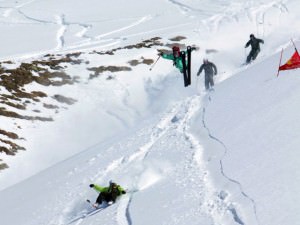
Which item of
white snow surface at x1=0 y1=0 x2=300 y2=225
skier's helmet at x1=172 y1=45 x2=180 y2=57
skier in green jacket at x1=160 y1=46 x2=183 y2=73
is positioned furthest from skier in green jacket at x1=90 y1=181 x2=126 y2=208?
skier's helmet at x1=172 y1=45 x2=180 y2=57

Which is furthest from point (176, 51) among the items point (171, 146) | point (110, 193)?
point (110, 193)

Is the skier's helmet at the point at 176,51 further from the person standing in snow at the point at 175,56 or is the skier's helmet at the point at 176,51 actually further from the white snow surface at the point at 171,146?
the white snow surface at the point at 171,146

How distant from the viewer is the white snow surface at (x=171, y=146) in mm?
10016

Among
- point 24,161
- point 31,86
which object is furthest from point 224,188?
point 31,86

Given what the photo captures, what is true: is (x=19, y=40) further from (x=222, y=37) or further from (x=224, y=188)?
(x=224, y=188)

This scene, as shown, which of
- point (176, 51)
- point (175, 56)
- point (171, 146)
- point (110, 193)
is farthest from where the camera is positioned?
point (175, 56)

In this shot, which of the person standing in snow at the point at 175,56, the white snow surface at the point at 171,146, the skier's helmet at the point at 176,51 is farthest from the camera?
the skier's helmet at the point at 176,51

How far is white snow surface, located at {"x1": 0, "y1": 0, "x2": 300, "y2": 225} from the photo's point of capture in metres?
10.0

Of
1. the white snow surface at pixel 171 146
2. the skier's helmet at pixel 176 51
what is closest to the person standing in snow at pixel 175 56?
the skier's helmet at pixel 176 51

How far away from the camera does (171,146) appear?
51.9 feet

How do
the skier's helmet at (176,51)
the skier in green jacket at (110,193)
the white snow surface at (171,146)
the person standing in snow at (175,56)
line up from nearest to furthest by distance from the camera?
1. the white snow surface at (171,146)
2. the skier in green jacket at (110,193)
3. the person standing in snow at (175,56)
4. the skier's helmet at (176,51)

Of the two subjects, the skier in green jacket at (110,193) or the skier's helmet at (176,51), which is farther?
the skier's helmet at (176,51)

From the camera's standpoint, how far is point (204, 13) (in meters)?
53.3

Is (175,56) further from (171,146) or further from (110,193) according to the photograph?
(110,193)
